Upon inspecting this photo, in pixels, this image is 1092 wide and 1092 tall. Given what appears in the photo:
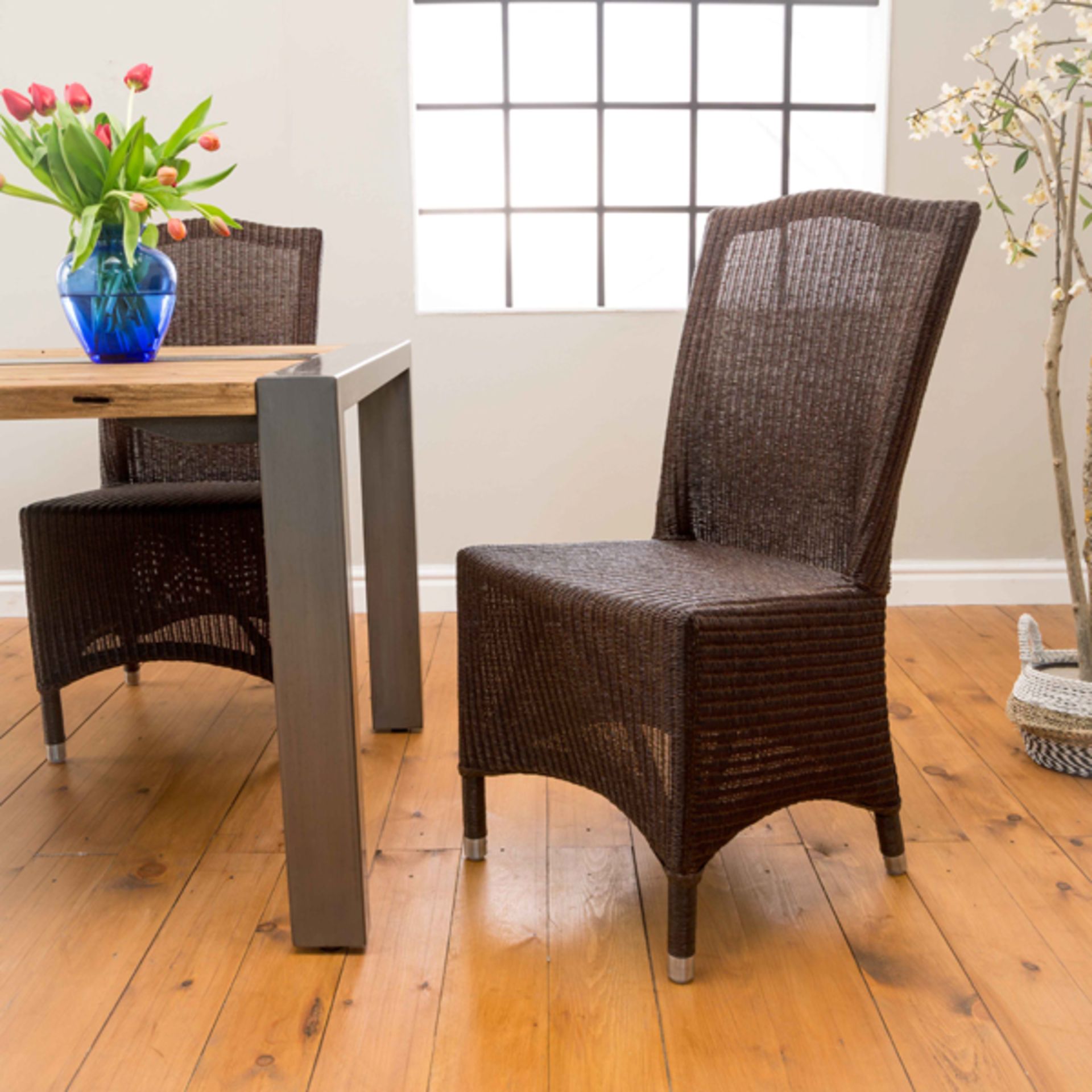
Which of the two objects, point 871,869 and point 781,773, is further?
point 871,869

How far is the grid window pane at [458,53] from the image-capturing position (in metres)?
3.09

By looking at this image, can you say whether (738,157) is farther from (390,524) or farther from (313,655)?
(313,655)

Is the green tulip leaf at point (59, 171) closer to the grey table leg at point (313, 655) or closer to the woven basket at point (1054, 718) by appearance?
the grey table leg at point (313, 655)

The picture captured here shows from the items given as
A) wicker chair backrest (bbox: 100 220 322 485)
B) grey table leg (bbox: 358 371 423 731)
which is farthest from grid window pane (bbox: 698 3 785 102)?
grey table leg (bbox: 358 371 423 731)

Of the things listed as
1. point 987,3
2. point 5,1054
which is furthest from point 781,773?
point 987,3

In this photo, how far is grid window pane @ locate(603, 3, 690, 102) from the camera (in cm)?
310

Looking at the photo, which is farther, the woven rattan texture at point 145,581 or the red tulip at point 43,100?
the woven rattan texture at point 145,581

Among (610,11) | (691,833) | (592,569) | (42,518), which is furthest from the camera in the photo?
(610,11)

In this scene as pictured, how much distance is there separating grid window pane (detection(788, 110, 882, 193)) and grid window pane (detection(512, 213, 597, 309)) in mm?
567

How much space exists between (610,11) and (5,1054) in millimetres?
2751

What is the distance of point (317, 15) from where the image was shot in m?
2.90

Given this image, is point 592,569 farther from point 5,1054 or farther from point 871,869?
point 5,1054

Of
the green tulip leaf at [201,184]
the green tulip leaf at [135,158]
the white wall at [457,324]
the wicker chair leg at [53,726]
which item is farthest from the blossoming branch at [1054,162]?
the wicker chair leg at [53,726]

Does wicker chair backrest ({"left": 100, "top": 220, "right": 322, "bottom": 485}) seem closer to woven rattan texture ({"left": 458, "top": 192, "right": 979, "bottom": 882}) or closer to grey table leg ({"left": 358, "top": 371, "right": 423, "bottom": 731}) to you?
grey table leg ({"left": 358, "top": 371, "right": 423, "bottom": 731})
